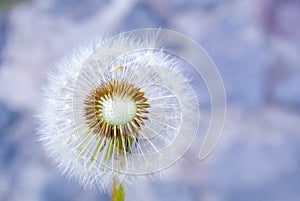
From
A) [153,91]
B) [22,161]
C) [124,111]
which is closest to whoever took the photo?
[124,111]

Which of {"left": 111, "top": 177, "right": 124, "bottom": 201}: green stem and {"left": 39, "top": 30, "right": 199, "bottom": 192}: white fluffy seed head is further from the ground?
{"left": 39, "top": 30, "right": 199, "bottom": 192}: white fluffy seed head

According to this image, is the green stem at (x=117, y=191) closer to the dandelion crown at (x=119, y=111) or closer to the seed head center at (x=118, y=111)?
the dandelion crown at (x=119, y=111)

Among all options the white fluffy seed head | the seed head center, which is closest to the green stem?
the white fluffy seed head

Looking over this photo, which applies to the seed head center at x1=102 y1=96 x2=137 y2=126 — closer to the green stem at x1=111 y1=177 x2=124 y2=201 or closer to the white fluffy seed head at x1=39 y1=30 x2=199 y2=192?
the white fluffy seed head at x1=39 y1=30 x2=199 y2=192

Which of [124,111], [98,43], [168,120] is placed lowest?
[124,111]

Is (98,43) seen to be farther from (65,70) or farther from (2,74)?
(2,74)

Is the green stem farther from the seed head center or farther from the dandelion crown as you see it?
the seed head center

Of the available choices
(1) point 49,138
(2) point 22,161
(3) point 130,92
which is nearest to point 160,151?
(3) point 130,92
